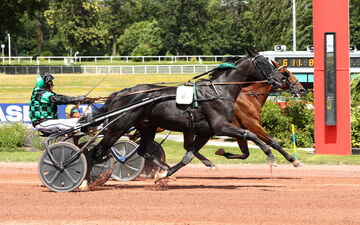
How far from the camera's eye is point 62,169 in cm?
848

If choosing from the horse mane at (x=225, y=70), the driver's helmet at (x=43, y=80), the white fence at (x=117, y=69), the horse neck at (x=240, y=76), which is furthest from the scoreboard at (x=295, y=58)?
the white fence at (x=117, y=69)

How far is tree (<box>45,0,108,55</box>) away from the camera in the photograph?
57594 millimetres

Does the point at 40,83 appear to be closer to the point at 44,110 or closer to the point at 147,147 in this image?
the point at 44,110

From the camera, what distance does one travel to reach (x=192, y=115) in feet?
28.2

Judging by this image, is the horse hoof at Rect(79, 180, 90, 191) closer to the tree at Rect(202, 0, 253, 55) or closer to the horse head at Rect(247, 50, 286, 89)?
the horse head at Rect(247, 50, 286, 89)

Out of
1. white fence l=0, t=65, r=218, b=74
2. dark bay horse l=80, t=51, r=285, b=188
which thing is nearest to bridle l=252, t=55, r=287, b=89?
dark bay horse l=80, t=51, r=285, b=188

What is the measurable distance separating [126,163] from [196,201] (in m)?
2.21

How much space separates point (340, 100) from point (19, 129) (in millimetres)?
8921

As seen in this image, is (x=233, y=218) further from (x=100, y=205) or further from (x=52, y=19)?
(x=52, y=19)

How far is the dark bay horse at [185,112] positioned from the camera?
8.59 metres

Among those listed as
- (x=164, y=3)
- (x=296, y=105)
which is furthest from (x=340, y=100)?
(x=164, y=3)

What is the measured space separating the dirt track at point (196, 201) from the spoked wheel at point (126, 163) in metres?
0.15

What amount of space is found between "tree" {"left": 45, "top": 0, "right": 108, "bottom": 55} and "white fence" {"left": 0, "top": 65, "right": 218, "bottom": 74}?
1488 centimetres

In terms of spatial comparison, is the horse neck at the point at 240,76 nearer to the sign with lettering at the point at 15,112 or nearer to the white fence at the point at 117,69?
the sign with lettering at the point at 15,112
